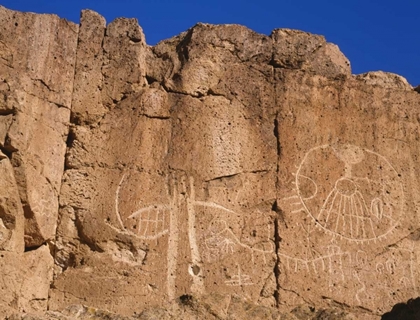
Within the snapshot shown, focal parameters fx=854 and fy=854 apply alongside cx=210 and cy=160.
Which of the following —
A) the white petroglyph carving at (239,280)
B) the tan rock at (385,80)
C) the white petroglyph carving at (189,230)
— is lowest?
the white petroglyph carving at (239,280)

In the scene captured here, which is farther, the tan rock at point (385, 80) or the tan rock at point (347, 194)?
the tan rock at point (385, 80)

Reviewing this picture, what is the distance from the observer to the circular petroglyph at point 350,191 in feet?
26.2

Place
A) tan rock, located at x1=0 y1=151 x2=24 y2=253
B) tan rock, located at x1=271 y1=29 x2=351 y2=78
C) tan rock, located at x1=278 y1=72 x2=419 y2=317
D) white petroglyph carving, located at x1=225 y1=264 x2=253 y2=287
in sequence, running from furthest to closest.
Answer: tan rock, located at x1=271 y1=29 x2=351 y2=78
tan rock, located at x1=278 y1=72 x2=419 y2=317
white petroglyph carving, located at x1=225 y1=264 x2=253 y2=287
tan rock, located at x1=0 y1=151 x2=24 y2=253

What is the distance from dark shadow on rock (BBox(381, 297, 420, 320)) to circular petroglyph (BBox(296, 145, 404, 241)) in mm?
733

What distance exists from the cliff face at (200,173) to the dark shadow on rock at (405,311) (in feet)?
0.51

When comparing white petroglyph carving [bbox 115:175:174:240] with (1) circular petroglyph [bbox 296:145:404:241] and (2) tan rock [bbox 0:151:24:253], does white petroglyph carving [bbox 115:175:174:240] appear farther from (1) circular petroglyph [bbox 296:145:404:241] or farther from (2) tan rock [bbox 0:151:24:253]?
(1) circular petroglyph [bbox 296:145:404:241]

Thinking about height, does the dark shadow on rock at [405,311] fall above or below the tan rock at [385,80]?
below

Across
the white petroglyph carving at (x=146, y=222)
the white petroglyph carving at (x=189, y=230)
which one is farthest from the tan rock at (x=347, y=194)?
the white petroglyph carving at (x=146, y=222)

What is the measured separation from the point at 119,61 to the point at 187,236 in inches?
72.8

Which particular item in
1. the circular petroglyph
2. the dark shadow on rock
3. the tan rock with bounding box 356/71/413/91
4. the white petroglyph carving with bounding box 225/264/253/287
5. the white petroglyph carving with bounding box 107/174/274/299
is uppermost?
the tan rock with bounding box 356/71/413/91

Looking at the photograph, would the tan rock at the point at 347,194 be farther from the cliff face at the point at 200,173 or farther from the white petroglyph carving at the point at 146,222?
the white petroglyph carving at the point at 146,222

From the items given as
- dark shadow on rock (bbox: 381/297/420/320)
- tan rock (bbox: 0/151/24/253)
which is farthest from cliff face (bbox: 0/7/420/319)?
dark shadow on rock (bbox: 381/297/420/320)

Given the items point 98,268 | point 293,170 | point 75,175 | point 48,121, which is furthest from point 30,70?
point 293,170

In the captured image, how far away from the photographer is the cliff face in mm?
7434
